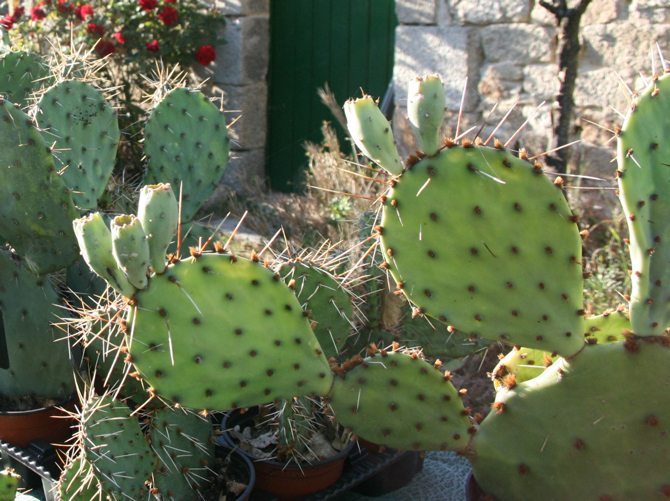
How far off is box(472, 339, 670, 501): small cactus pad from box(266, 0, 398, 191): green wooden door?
384 cm

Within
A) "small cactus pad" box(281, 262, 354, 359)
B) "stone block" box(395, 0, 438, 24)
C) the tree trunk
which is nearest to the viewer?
"small cactus pad" box(281, 262, 354, 359)

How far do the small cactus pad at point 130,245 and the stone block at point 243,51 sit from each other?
415 centimetres

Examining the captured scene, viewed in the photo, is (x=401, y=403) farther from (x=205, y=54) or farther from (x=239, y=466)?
(x=205, y=54)

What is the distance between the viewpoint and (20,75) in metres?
2.44

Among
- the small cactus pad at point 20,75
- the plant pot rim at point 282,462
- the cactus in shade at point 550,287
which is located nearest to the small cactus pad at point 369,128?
the cactus in shade at point 550,287

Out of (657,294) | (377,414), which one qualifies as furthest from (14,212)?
(657,294)

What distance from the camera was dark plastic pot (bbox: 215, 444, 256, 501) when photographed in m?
1.78

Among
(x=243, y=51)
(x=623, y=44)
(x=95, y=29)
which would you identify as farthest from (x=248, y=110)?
(x=623, y=44)

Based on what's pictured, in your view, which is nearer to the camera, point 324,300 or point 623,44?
point 324,300

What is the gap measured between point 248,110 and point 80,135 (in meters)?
3.05

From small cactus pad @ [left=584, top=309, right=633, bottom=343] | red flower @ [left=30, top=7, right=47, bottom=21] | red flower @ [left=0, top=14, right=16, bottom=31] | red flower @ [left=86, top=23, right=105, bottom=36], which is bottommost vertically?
small cactus pad @ [left=584, top=309, right=633, bottom=343]

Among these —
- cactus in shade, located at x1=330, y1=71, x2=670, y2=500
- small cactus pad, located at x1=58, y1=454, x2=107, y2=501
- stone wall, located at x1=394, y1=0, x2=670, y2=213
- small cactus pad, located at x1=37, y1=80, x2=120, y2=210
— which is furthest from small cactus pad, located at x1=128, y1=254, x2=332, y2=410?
stone wall, located at x1=394, y1=0, x2=670, y2=213

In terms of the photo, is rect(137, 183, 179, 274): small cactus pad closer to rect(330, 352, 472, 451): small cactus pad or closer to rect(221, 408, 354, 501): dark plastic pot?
rect(330, 352, 472, 451): small cactus pad

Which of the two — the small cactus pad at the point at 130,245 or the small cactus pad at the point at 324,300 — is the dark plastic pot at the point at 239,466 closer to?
the small cactus pad at the point at 324,300
